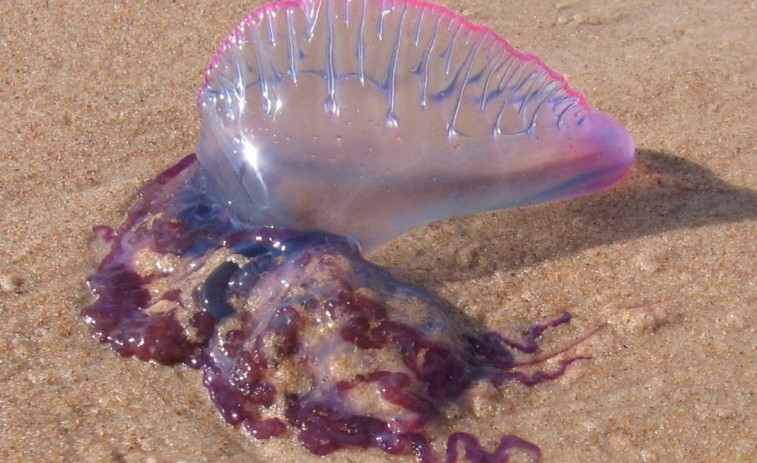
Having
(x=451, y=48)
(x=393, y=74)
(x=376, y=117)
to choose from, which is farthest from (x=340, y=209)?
(x=451, y=48)

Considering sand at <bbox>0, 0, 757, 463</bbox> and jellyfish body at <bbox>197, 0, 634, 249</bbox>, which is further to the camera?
jellyfish body at <bbox>197, 0, 634, 249</bbox>

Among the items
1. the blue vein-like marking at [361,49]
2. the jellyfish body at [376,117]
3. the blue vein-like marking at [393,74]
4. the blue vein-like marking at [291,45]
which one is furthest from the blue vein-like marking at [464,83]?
the blue vein-like marking at [291,45]

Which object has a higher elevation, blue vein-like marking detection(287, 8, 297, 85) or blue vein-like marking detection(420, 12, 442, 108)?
blue vein-like marking detection(287, 8, 297, 85)

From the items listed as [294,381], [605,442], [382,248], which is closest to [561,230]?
[382,248]

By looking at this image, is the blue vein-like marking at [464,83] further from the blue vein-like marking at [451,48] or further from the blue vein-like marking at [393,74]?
the blue vein-like marking at [393,74]

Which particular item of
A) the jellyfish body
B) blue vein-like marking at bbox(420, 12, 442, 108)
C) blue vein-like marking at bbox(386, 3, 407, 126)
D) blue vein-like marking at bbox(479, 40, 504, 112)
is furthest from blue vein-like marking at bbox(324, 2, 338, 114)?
blue vein-like marking at bbox(479, 40, 504, 112)

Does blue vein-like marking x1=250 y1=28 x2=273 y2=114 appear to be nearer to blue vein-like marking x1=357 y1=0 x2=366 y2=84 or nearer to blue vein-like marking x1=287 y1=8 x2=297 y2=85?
blue vein-like marking x1=287 y1=8 x2=297 y2=85
